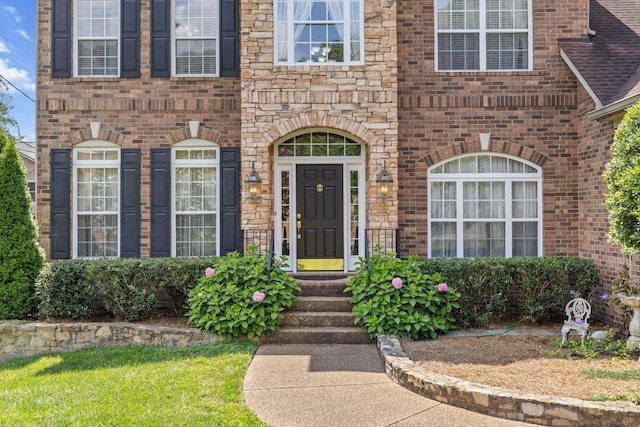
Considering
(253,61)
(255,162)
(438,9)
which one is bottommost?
(255,162)

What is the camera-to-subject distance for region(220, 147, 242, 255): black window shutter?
352 inches

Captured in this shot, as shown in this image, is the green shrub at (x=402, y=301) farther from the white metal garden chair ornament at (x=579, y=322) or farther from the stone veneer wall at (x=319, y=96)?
the white metal garden chair ornament at (x=579, y=322)

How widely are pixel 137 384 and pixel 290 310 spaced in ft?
8.88

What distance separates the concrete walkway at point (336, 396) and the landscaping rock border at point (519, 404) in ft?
0.27

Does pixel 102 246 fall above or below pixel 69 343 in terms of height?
above

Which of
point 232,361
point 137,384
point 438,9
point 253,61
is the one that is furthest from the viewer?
point 438,9

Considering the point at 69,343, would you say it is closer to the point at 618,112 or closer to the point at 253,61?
the point at 253,61

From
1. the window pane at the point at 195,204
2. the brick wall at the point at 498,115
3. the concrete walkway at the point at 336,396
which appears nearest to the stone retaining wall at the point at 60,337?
the window pane at the point at 195,204

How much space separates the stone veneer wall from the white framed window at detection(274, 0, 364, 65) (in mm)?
173

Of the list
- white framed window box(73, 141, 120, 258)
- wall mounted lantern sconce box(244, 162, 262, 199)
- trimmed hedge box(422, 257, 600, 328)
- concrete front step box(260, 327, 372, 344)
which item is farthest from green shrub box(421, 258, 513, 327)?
white framed window box(73, 141, 120, 258)

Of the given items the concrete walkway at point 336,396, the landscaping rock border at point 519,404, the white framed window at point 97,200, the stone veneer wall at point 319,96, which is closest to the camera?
the landscaping rock border at point 519,404

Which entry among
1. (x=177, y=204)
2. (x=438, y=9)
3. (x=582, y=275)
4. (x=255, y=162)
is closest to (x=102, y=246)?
(x=177, y=204)

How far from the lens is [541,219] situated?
8820 mm

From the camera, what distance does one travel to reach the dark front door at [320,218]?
29.7 feet
